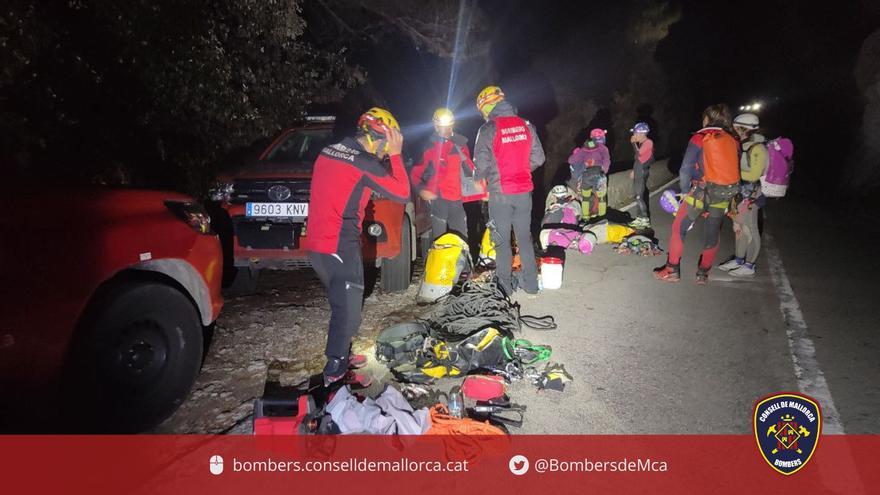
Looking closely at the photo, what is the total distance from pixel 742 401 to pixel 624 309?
194cm

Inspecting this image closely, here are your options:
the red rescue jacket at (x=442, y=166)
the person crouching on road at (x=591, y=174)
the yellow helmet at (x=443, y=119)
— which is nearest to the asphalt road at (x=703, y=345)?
the red rescue jacket at (x=442, y=166)

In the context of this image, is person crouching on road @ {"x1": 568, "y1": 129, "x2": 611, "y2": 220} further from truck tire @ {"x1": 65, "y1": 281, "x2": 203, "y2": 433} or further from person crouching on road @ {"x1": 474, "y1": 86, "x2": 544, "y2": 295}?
truck tire @ {"x1": 65, "y1": 281, "x2": 203, "y2": 433}

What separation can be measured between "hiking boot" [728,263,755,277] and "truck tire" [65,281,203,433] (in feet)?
21.4

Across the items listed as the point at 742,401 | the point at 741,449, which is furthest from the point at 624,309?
the point at 741,449

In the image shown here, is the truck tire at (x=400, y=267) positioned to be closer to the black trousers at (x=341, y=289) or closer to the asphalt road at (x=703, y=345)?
the asphalt road at (x=703, y=345)

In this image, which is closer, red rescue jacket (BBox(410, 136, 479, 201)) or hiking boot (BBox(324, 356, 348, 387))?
hiking boot (BBox(324, 356, 348, 387))

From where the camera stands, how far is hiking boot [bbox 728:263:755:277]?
6676mm

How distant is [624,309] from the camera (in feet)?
18.1

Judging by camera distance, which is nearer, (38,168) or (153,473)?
(153,473)

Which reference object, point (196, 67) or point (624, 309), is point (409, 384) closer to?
point (624, 309)

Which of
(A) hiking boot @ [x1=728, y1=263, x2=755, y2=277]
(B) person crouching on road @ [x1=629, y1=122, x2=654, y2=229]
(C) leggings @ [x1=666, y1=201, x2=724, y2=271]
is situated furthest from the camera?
(B) person crouching on road @ [x1=629, y1=122, x2=654, y2=229]

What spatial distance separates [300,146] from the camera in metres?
6.41

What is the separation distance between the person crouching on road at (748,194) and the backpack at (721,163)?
0.46m

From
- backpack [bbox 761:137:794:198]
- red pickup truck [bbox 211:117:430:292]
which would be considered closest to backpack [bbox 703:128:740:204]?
backpack [bbox 761:137:794:198]
